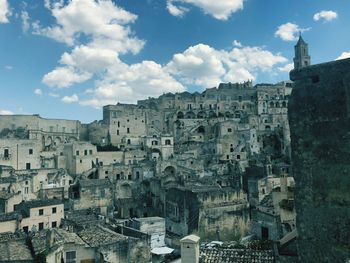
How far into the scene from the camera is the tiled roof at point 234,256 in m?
12.8

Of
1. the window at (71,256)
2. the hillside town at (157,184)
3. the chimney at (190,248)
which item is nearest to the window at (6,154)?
the hillside town at (157,184)

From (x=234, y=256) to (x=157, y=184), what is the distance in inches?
1148

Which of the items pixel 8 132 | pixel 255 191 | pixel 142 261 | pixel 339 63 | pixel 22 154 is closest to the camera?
pixel 339 63

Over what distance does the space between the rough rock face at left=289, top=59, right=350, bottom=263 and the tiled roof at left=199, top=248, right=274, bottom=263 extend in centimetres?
614

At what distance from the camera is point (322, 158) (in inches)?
263

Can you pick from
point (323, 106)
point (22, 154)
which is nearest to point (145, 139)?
point (22, 154)

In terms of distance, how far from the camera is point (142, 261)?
2252 centimetres

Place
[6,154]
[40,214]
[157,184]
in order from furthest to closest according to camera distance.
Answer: [6,154] → [157,184] → [40,214]

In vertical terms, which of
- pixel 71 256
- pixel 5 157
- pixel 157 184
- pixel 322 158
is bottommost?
pixel 71 256

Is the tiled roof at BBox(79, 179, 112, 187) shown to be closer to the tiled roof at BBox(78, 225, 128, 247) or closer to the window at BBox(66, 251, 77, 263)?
the tiled roof at BBox(78, 225, 128, 247)

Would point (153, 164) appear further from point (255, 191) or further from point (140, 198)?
point (255, 191)

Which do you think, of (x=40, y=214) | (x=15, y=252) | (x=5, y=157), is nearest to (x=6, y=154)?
(x=5, y=157)

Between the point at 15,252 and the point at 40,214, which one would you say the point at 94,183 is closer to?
the point at 40,214

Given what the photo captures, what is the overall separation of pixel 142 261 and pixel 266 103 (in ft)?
234
